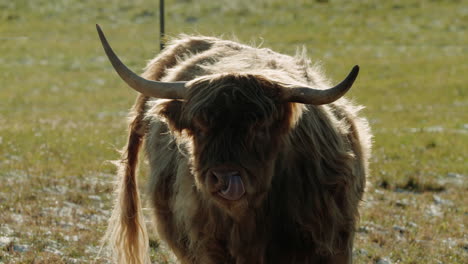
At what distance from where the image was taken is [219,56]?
7105 mm

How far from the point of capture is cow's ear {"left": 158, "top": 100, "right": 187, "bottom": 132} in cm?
538

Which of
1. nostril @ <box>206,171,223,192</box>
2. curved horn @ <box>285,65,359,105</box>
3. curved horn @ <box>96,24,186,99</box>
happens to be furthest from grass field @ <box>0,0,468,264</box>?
curved horn @ <box>285,65,359,105</box>

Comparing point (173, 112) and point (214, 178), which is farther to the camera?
point (173, 112)

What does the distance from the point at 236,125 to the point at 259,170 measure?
346mm

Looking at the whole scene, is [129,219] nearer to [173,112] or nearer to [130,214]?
[130,214]

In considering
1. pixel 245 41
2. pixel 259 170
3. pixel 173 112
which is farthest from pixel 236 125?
pixel 245 41

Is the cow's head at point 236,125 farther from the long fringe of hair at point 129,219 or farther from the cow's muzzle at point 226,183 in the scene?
the long fringe of hair at point 129,219

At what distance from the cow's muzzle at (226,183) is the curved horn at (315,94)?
2.28ft

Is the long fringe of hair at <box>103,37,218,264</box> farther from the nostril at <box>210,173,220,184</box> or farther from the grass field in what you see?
the nostril at <box>210,173,220,184</box>

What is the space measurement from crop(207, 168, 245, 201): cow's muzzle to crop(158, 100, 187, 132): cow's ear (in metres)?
0.71

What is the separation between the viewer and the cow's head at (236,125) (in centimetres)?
480

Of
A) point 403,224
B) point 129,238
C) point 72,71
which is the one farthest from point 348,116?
point 72,71

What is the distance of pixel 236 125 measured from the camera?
193 inches

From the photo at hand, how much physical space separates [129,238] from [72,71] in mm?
25609
